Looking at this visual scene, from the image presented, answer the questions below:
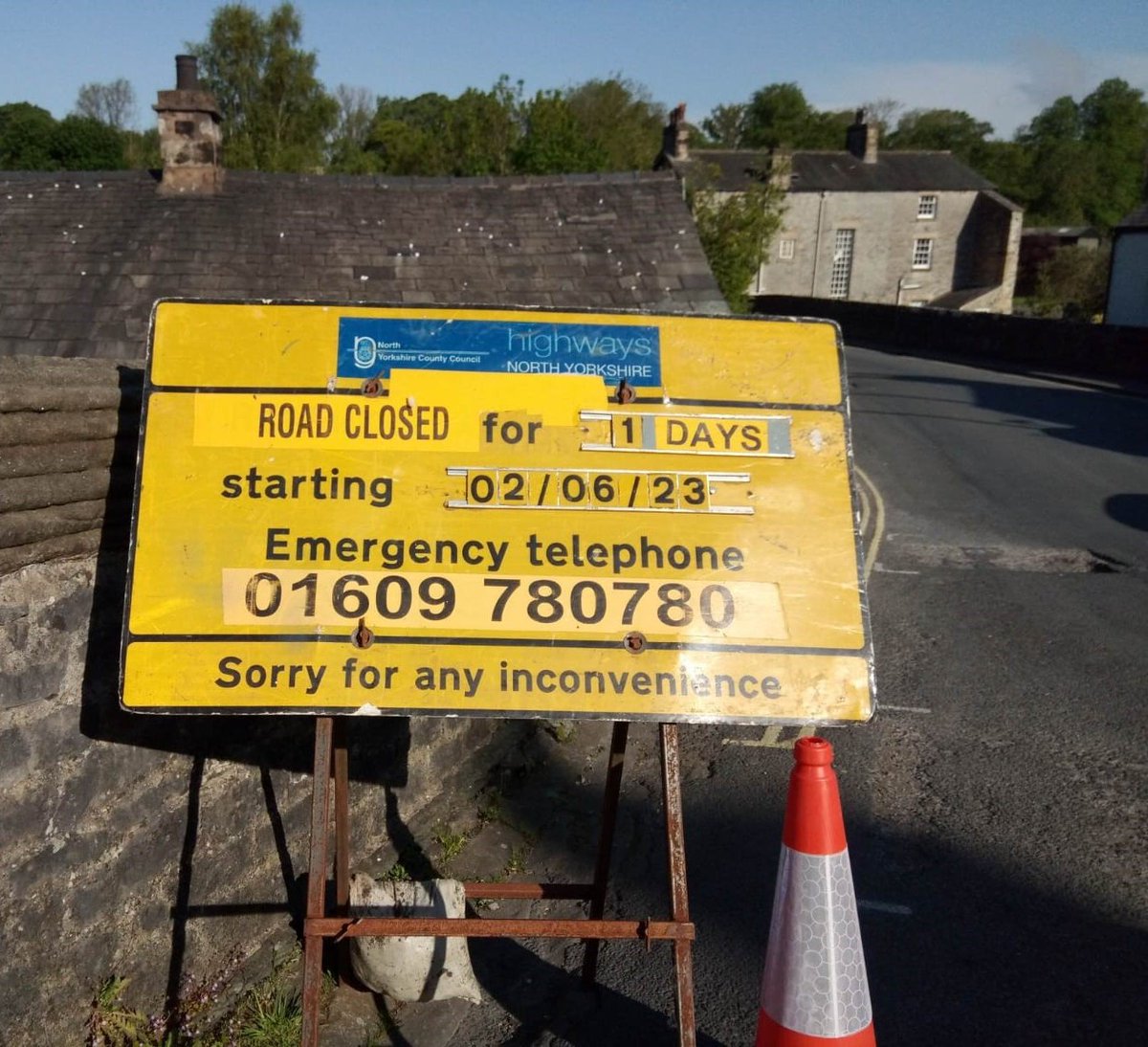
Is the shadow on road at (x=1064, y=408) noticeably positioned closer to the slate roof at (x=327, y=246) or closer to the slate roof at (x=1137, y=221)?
the slate roof at (x=327, y=246)

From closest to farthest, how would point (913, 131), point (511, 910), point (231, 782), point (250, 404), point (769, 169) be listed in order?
point (250, 404) → point (231, 782) → point (511, 910) → point (769, 169) → point (913, 131)

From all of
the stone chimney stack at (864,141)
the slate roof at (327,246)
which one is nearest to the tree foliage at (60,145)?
the stone chimney stack at (864,141)

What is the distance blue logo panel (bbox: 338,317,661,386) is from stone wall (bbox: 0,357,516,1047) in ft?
2.34

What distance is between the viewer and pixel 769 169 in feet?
89.9

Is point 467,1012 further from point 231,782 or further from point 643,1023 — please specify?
point 231,782

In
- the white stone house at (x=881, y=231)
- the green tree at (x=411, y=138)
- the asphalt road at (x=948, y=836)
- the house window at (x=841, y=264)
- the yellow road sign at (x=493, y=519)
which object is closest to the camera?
the yellow road sign at (x=493, y=519)

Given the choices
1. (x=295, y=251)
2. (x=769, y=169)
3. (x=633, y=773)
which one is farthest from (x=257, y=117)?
(x=633, y=773)

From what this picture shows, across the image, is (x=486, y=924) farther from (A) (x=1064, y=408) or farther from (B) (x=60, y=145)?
(B) (x=60, y=145)

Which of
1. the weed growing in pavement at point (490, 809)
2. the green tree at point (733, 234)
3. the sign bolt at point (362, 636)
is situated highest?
the green tree at point (733, 234)

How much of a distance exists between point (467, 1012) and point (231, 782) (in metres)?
1.07

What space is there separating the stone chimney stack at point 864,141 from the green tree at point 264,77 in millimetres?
28534

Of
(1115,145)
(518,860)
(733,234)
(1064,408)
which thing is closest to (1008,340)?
(1064,408)

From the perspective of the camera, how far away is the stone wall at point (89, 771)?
2818 mm

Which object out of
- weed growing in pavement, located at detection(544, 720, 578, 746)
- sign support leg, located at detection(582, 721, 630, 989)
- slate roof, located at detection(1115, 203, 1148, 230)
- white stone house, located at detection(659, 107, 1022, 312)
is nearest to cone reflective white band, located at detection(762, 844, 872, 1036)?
sign support leg, located at detection(582, 721, 630, 989)
